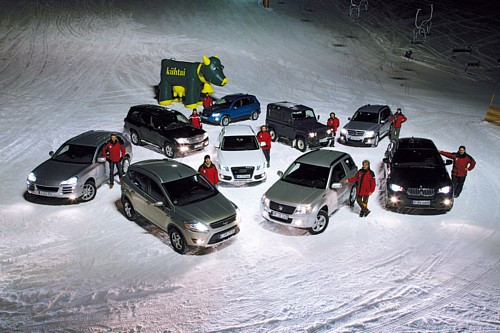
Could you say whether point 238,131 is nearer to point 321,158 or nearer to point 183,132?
point 183,132

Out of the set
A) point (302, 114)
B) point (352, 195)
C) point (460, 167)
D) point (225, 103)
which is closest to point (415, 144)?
point (460, 167)

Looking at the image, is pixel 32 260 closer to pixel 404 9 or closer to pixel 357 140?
pixel 357 140

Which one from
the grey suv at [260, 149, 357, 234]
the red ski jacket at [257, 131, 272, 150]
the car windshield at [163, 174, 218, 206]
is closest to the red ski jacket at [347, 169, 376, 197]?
the grey suv at [260, 149, 357, 234]

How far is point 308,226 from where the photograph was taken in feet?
36.3

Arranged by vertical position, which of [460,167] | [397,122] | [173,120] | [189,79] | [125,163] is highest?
[460,167]

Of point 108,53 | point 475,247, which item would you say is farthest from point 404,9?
point 475,247

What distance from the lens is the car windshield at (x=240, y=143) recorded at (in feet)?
49.8

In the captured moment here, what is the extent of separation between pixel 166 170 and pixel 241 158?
3.58 meters

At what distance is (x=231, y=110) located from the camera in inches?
814

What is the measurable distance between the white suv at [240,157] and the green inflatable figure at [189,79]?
6461 millimetres

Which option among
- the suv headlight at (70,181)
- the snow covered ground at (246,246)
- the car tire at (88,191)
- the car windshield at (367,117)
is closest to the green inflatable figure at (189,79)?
the snow covered ground at (246,246)

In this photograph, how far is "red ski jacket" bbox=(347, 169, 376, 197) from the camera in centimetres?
1191

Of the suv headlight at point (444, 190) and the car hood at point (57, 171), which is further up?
the suv headlight at point (444, 190)

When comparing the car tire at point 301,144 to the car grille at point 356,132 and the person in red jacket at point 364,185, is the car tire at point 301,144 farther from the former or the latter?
the person in red jacket at point 364,185
